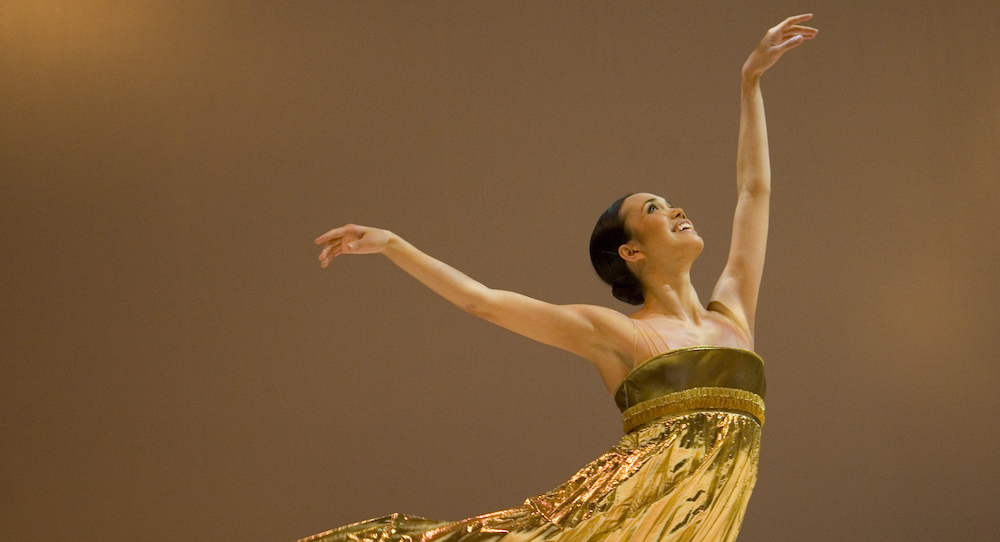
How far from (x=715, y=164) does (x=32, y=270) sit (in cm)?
207

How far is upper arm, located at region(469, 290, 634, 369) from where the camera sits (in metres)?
2.36

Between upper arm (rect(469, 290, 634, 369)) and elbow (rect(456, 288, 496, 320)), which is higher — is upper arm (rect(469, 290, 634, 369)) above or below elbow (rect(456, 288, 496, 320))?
below

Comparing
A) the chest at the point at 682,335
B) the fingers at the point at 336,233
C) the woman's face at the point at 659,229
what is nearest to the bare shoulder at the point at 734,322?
the chest at the point at 682,335

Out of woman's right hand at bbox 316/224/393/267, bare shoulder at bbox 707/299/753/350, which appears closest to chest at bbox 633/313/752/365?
bare shoulder at bbox 707/299/753/350

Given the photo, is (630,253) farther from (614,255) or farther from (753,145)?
(753,145)

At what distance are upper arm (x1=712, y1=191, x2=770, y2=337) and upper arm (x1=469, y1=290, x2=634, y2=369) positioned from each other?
0.31m

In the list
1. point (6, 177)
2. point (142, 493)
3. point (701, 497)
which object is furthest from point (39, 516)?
point (701, 497)

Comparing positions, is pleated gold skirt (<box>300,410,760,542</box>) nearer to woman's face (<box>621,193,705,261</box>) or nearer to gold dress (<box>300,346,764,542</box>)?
gold dress (<box>300,346,764,542</box>)

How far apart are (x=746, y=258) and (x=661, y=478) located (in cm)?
65

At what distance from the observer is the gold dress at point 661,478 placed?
2145 millimetres

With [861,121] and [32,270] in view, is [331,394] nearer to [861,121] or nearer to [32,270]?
[32,270]

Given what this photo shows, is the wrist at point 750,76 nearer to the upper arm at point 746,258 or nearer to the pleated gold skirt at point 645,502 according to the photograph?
the upper arm at point 746,258

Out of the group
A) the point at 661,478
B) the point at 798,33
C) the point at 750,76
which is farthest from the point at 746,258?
the point at 661,478

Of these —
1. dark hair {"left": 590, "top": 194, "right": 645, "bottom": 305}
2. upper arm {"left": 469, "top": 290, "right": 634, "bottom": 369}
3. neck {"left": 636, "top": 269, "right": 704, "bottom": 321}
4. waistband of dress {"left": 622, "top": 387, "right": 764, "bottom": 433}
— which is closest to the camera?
waistband of dress {"left": 622, "top": 387, "right": 764, "bottom": 433}
